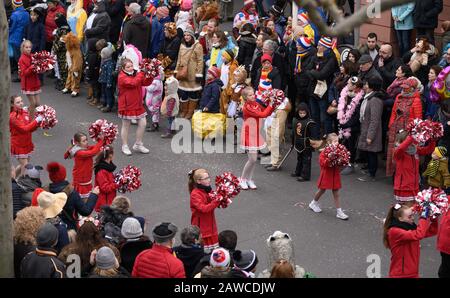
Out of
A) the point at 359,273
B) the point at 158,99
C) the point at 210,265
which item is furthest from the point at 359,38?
the point at 210,265

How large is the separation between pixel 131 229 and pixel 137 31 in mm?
8490

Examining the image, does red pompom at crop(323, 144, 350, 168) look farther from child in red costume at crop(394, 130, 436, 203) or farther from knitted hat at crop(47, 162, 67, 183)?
knitted hat at crop(47, 162, 67, 183)

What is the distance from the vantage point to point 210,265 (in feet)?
26.9

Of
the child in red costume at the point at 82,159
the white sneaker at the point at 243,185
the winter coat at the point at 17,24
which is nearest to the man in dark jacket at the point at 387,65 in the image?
the white sneaker at the point at 243,185

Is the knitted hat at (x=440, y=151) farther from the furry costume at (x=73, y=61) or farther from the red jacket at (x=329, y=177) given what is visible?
the furry costume at (x=73, y=61)

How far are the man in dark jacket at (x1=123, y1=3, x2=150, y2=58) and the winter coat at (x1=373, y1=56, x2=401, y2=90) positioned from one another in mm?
5059

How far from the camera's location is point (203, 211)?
10.4 meters

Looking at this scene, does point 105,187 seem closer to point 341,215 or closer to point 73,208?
point 73,208

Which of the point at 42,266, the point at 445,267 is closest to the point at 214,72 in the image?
the point at 445,267

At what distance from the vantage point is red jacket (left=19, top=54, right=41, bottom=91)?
50.5 ft

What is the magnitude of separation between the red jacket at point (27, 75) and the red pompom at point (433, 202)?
27.6 feet

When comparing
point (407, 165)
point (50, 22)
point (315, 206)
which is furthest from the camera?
point (50, 22)

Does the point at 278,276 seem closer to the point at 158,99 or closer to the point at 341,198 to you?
the point at 341,198

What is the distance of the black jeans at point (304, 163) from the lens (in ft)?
43.7
